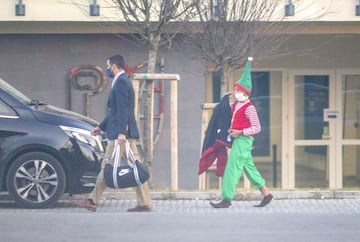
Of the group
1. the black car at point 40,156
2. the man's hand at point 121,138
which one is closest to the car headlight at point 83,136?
the black car at point 40,156

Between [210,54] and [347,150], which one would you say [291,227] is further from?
[347,150]

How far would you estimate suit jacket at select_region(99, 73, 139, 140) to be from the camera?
10555 millimetres

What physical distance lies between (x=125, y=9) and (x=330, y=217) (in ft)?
14.9

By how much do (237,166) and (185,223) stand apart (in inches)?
53.3

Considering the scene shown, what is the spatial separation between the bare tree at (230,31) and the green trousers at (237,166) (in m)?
2.21

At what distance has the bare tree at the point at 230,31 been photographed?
12.8m

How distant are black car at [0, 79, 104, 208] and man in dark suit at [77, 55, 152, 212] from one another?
324 millimetres

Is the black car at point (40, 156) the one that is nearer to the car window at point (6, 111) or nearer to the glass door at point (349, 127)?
the car window at point (6, 111)

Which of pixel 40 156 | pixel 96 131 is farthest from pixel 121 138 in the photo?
pixel 40 156

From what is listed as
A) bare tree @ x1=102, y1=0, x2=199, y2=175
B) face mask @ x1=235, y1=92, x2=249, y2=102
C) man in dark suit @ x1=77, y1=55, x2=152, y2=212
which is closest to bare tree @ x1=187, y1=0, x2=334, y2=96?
bare tree @ x1=102, y1=0, x2=199, y2=175

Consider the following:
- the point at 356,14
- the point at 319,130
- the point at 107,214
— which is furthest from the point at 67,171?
the point at 319,130

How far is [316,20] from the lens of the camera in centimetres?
1521

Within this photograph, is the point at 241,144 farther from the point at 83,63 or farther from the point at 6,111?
the point at 83,63

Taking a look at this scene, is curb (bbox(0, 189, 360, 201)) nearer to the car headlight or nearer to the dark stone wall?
the car headlight
